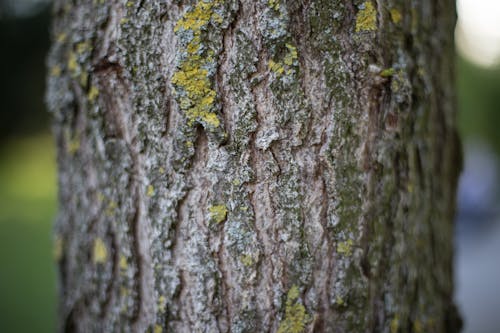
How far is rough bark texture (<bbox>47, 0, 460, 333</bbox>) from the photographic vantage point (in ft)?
2.98

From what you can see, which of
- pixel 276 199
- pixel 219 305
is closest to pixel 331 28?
pixel 276 199

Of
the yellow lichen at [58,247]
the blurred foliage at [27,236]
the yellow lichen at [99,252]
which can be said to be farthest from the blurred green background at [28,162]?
the yellow lichen at [99,252]

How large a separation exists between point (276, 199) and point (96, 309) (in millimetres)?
632

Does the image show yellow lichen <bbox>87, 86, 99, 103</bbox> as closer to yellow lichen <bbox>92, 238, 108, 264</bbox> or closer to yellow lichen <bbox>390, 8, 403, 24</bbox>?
yellow lichen <bbox>92, 238, 108, 264</bbox>

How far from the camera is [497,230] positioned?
20.5 ft

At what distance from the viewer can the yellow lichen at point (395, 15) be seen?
0.97 m

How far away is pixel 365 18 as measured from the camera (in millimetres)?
921

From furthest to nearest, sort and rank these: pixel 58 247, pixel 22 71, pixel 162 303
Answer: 1. pixel 22 71
2. pixel 58 247
3. pixel 162 303

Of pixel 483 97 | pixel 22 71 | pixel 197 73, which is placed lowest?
pixel 197 73

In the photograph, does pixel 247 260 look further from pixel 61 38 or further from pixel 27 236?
pixel 27 236

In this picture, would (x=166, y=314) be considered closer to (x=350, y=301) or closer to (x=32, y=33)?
(x=350, y=301)

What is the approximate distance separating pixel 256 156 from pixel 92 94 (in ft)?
1.50

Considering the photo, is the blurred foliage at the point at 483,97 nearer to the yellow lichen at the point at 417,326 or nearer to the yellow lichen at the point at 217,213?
the yellow lichen at the point at 417,326

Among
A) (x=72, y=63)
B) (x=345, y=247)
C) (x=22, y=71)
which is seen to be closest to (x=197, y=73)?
(x=72, y=63)
